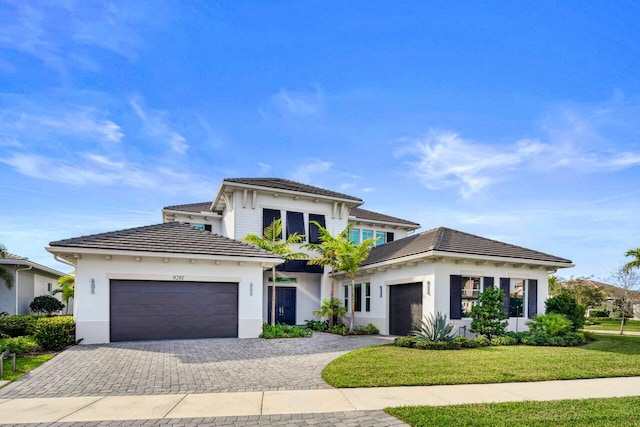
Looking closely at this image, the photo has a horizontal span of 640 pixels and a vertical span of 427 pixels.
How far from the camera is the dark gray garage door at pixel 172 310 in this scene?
14305 mm

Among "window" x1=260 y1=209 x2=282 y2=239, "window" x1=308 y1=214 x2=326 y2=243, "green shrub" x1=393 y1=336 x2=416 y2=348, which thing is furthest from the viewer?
"window" x1=308 y1=214 x2=326 y2=243

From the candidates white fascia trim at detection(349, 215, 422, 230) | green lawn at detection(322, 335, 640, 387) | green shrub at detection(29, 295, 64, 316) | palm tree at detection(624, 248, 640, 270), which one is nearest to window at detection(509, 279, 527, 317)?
green lawn at detection(322, 335, 640, 387)

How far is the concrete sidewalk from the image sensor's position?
20.1 ft

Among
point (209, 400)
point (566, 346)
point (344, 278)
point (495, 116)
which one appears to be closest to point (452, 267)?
point (566, 346)

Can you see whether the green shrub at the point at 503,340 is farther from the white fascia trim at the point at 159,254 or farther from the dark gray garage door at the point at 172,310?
the dark gray garage door at the point at 172,310

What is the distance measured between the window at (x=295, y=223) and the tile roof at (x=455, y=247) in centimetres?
441

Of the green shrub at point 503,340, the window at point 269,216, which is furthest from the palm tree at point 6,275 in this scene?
the green shrub at point 503,340

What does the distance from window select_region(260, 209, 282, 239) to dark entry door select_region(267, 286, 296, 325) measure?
3262 mm

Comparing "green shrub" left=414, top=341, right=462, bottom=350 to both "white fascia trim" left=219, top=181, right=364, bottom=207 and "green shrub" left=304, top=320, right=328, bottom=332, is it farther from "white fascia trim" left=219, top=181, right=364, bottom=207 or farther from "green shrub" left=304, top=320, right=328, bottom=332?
"white fascia trim" left=219, top=181, right=364, bottom=207

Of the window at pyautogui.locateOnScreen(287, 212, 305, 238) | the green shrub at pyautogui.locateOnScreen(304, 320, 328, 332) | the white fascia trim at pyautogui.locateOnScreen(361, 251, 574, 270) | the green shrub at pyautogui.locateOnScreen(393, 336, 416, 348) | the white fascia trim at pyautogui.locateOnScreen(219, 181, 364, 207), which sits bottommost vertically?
the green shrub at pyautogui.locateOnScreen(304, 320, 328, 332)

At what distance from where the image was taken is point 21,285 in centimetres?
2266

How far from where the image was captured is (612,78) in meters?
14.3

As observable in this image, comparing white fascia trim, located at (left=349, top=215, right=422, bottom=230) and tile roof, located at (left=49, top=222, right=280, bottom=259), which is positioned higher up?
white fascia trim, located at (left=349, top=215, right=422, bottom=230)

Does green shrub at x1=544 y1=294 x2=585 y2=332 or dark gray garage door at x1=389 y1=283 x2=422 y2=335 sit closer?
green shrub at x1=544 y1=294 x2=585 y2=332
